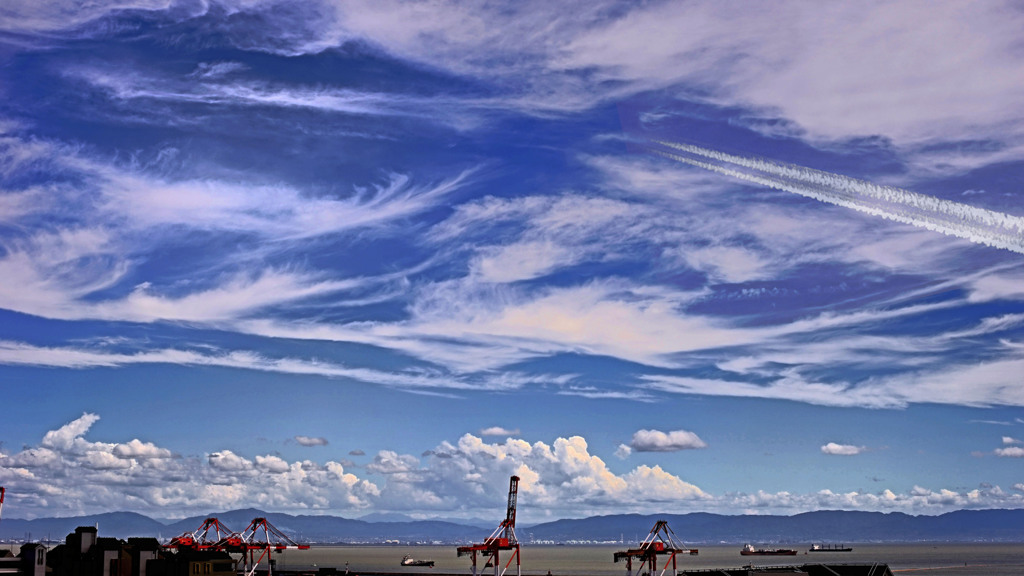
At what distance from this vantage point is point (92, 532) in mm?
131500

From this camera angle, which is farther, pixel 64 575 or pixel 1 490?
pixel 64 575

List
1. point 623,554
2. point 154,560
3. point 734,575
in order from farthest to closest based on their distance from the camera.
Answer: point 623,554
point 154,560
point 734,575

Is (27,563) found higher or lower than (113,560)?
higher

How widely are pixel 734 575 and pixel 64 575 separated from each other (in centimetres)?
8609

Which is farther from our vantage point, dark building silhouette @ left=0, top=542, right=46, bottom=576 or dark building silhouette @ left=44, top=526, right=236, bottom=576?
dark building silhouette @ left=44, top=526, right=236, bottom=576

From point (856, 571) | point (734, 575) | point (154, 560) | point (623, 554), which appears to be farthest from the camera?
point (623, 554)

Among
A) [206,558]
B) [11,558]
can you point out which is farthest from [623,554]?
[11,558]

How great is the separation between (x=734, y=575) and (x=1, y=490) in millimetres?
89870

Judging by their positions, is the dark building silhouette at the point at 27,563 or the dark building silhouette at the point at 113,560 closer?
the dark building silhouette at the point at 27,563

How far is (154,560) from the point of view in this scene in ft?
436

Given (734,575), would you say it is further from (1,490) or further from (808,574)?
(1,490)

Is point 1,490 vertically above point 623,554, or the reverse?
point 1,490

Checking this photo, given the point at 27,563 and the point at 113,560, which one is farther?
the point at 113,560

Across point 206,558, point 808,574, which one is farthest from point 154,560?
point 808,574
